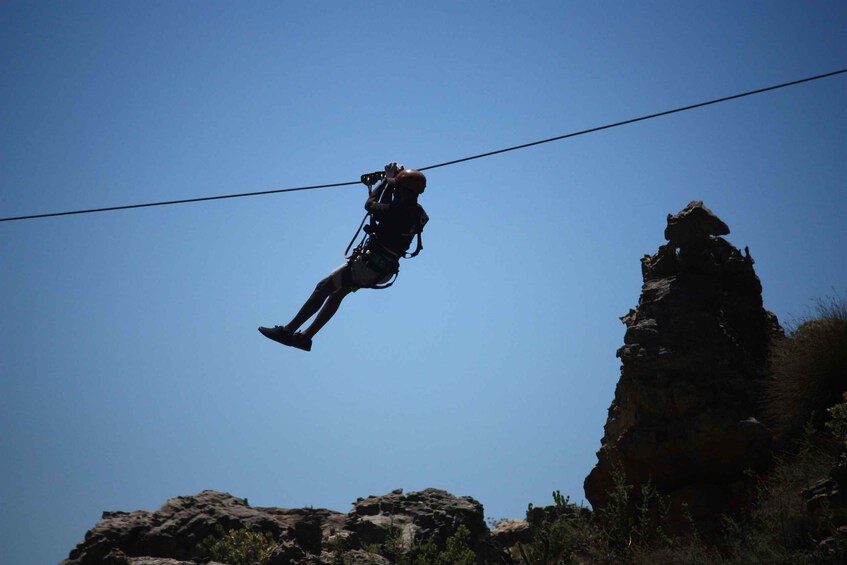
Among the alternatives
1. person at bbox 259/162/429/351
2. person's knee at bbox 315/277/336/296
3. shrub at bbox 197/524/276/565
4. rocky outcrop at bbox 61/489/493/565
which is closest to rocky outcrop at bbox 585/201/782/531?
rocky outcrop at bbox 61/489/493/565

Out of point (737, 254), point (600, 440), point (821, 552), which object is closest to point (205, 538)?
point (600, 440)

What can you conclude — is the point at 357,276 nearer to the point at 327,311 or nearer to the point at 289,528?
the point at 327,311

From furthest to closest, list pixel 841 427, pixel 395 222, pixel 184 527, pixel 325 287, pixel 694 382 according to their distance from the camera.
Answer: pixel 694 382, pixel 325 287, pixel 395 222, pixel 184 527, pixel 841 427

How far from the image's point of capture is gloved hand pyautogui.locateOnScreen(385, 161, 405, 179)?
12.2 metres

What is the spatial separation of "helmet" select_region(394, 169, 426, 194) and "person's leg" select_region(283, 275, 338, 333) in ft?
5.93

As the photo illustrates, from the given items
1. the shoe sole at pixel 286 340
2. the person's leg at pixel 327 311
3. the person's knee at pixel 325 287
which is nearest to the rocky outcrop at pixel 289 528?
the shoe sole at pixel 286 340

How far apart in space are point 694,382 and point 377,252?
18.5 ft

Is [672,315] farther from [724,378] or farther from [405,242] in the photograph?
[405,242]

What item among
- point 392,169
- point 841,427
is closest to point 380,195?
point 392,169

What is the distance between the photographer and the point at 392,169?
12289 mm

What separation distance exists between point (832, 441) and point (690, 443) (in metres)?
2.04

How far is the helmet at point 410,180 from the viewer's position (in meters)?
12.1

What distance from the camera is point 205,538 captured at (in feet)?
37.3

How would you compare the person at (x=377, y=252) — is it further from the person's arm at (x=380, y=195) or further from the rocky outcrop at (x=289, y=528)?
the rocky outcrop at (x=289, y=528)
